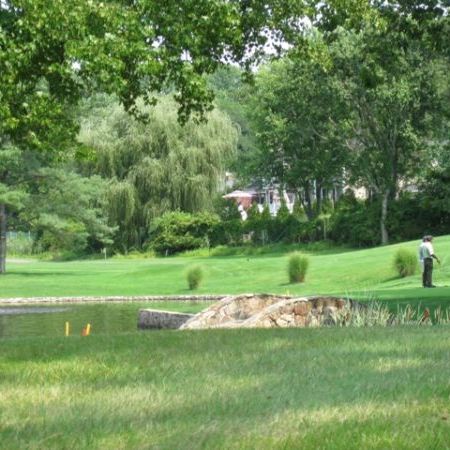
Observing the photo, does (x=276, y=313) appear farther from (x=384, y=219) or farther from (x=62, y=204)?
(x=384, y=219)

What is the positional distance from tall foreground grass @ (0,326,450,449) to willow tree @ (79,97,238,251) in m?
45.3

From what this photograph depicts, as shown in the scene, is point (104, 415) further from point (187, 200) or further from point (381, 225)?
point (187, 200)

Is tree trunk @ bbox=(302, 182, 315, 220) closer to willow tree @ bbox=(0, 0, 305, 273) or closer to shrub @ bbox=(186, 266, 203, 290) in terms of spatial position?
shrub @ bbox=(186, 266, 203, 290)

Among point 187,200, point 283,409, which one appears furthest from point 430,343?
point 187,200

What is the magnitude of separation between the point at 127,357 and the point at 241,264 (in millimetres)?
32368

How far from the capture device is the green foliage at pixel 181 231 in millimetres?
56656

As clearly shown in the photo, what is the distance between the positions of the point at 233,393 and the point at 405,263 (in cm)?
2487

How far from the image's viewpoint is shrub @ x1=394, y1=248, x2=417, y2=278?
30938 mm

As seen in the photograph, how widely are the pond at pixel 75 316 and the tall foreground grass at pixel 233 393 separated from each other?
9.94 metres

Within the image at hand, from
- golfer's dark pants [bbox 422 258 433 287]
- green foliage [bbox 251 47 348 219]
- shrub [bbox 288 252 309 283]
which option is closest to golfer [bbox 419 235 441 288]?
golfer's dark pants [bbox 422 258 433 287]

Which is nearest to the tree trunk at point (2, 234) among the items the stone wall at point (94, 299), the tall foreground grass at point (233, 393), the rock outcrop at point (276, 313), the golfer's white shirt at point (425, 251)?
the stone wall at point (94, 299)

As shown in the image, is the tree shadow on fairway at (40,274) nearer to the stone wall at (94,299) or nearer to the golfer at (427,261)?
the stone wall at (94,299)

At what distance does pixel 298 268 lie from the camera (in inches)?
1316

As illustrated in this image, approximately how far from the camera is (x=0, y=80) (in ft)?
33.3
